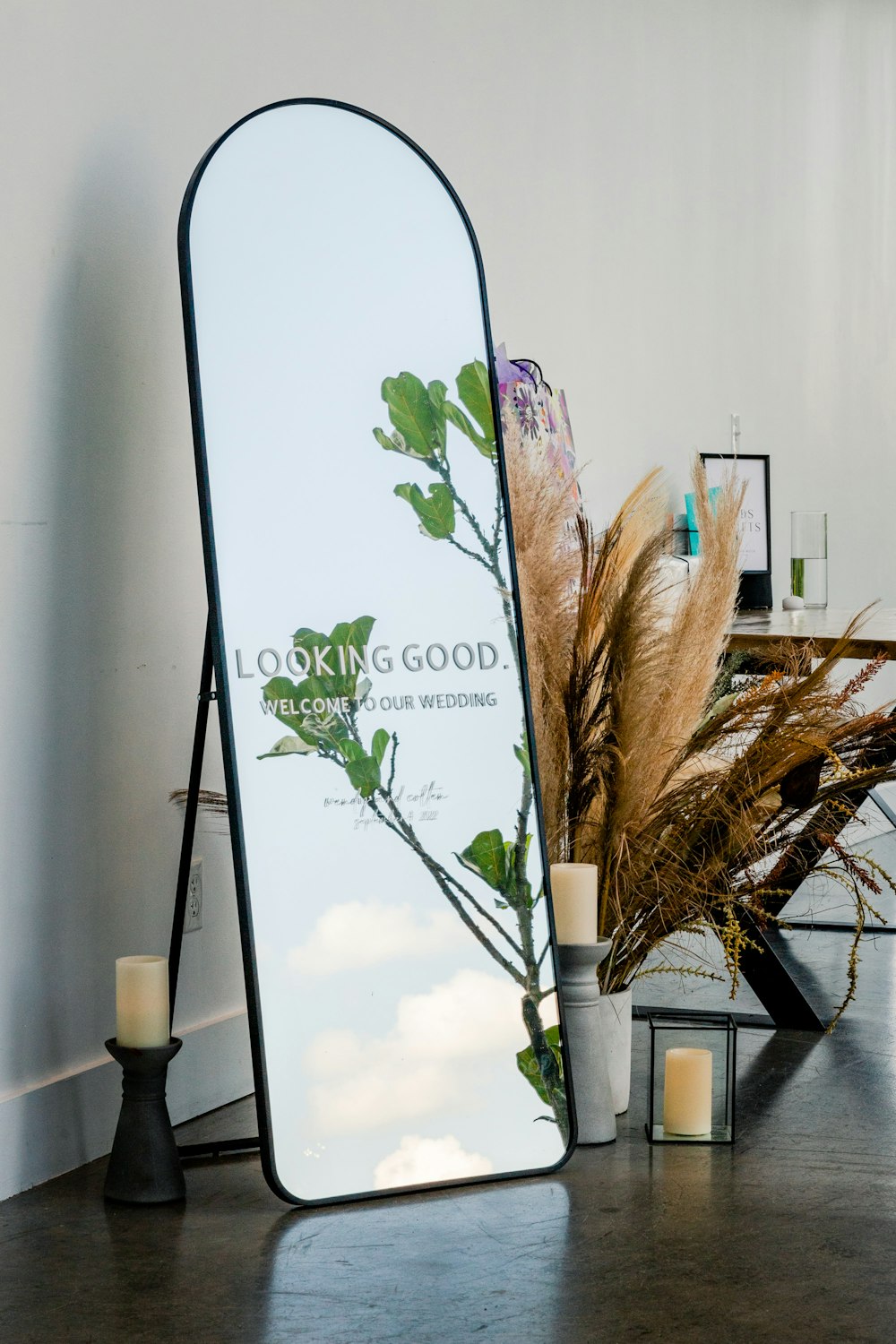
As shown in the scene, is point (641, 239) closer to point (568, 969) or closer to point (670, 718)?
point (670, 718)

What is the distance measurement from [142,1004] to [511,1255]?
542mm

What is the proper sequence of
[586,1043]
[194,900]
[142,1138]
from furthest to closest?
[194,900]
[586,1043]
[142,1138]

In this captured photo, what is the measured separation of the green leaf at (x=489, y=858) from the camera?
197 cm

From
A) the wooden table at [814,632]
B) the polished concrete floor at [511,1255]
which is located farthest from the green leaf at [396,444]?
the polished concrete floor at [511,1255]

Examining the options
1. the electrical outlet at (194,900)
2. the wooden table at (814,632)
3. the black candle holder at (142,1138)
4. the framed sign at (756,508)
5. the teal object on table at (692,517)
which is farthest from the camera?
the framed sign at (756,508)

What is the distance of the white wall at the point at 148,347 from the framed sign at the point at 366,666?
227 mm

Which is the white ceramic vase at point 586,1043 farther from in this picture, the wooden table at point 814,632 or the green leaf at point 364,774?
the wooden table at point 814,632

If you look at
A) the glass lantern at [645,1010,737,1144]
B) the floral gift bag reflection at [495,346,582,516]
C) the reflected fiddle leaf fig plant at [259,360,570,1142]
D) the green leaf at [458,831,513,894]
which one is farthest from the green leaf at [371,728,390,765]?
the floral gift bag reflection at [495,346,582,516]

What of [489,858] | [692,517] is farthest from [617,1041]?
[692,517]

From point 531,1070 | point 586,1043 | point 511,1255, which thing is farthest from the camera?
point 586,1043

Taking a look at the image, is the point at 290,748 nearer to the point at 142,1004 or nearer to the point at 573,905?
the point at 142,1004

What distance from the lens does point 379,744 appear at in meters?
1.95

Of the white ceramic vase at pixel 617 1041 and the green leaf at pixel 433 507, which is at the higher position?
the green leaf at pixel 433 507

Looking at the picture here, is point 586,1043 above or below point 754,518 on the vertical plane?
below
